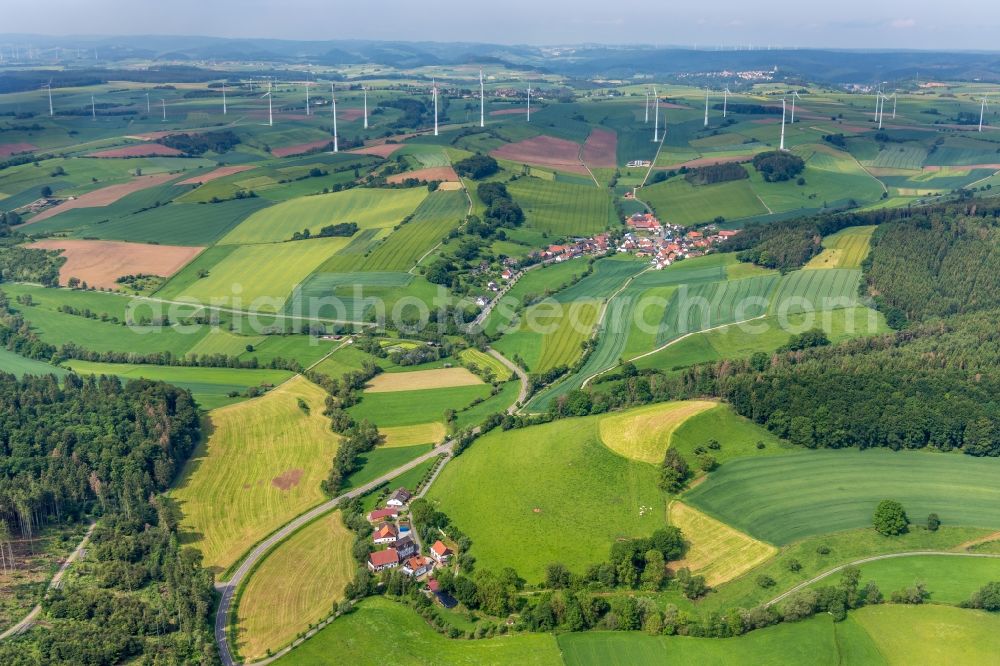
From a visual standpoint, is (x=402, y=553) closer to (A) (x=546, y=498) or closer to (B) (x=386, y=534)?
(B) (x=386, y=534)

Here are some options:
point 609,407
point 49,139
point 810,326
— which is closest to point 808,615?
point 609,407

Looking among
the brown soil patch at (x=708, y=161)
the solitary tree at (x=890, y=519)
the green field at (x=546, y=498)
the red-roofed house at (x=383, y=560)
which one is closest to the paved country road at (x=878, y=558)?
the solitary tree at (x=890, y=519)

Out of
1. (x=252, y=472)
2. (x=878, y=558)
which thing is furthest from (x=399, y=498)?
(x=878, y=558)

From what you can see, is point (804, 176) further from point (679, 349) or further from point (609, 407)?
point (609, 407)

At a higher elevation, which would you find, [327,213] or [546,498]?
[327,213]

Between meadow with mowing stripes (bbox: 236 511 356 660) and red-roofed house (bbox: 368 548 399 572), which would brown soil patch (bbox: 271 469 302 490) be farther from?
red-roofed house (bbox: 368 548 399 572)

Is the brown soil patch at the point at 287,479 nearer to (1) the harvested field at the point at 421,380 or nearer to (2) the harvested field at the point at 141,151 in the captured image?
(1) the harvested field at the point at 421,380
